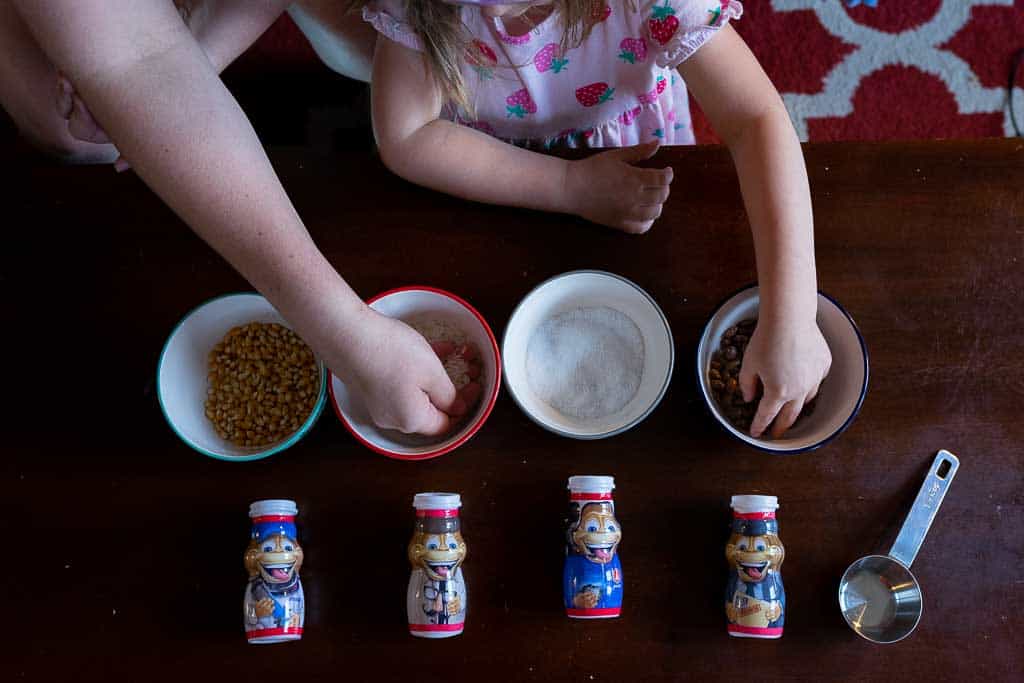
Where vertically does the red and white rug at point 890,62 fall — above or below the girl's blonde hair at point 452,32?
above

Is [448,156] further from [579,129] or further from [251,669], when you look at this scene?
[251,669]

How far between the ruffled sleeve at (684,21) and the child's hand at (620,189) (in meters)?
0.10

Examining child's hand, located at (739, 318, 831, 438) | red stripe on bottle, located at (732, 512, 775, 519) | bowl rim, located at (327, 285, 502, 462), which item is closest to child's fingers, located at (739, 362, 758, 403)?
child's hand, located at (739, 318, 831, 438)

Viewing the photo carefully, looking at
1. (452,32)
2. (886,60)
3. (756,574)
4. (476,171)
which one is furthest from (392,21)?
(886,60)

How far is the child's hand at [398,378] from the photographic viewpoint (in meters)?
0.61

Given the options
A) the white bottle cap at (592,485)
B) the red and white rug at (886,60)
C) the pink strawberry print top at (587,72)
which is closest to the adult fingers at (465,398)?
the white bottle cap at (592,485)

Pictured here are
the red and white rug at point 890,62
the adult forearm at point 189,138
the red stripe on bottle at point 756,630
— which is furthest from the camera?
the red and white rug at point 890,62

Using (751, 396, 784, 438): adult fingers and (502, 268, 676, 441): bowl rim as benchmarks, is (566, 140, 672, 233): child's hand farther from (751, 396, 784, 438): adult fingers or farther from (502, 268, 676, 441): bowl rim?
(751, 396, 784, 438): adult fingers

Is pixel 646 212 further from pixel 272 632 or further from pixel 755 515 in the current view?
pixel 272 632

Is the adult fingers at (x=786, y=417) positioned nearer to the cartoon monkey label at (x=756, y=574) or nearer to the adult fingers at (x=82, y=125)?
the cartoon monkey label at (x=756, y=574)

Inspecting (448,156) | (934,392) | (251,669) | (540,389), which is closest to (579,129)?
(448,156)

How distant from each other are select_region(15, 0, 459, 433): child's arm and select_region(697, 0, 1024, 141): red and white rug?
1.11 m

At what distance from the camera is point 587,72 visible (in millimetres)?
816

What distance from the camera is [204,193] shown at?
56cm
